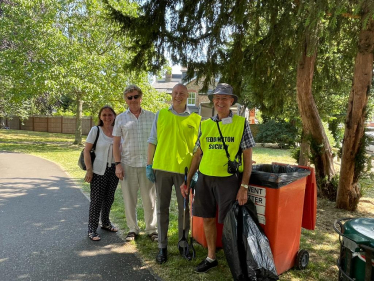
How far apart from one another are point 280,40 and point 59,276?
15.5 ft

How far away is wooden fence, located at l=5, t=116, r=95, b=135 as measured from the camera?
101ft

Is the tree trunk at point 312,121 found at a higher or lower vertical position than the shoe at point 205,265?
higher

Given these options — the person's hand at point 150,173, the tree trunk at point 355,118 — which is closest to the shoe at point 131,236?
the person's hand at point 150,173

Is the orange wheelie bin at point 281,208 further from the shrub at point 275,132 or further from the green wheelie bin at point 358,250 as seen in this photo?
the shrub at point 275,132

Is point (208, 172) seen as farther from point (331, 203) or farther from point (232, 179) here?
point (331, 203)

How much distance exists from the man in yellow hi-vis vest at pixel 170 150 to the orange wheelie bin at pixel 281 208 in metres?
0.89

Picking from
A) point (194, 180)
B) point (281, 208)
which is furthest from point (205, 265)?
point (281, 208)

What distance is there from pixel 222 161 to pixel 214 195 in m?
0.43

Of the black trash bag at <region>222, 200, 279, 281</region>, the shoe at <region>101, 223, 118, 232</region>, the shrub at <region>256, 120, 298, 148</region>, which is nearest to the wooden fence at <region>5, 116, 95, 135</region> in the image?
the shrub at <region>256, 120, 298, 148</region>

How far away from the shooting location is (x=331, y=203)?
22.0ft

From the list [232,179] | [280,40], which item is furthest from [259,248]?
[280,40]

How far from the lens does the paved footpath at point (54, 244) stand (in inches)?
129

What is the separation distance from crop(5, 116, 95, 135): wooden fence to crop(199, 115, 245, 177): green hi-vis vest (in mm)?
28447

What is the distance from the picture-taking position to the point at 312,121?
687 cm
